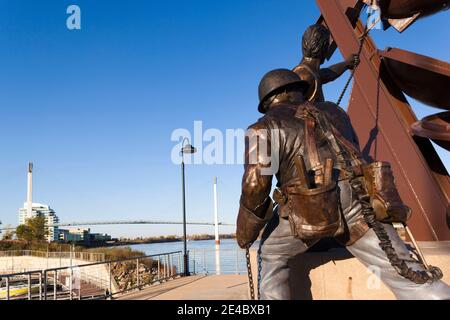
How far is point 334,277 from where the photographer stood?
Answer: 10.4 ft

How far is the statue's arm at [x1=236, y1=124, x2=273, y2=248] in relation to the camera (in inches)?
97.7

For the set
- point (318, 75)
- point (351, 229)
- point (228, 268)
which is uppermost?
point (318, 75)

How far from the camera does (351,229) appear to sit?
8.20 ft

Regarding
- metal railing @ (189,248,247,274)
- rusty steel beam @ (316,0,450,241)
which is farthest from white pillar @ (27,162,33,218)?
rusty steel beam @ (316,0,450,241)

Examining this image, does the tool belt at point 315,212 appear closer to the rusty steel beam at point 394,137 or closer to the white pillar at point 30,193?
the rusty steel beam at point 394,137

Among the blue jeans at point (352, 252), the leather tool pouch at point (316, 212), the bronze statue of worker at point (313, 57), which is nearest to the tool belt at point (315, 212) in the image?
the leather tool pouch at point (316, 212)

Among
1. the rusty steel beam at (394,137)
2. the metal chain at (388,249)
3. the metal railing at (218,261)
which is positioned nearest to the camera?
the metal chain at (388,249)

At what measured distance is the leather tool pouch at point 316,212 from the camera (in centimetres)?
232

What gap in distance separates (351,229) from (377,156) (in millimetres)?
3815

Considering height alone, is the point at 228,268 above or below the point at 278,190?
below

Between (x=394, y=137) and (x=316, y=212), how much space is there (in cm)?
395

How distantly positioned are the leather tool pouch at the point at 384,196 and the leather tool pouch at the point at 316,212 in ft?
0.82
